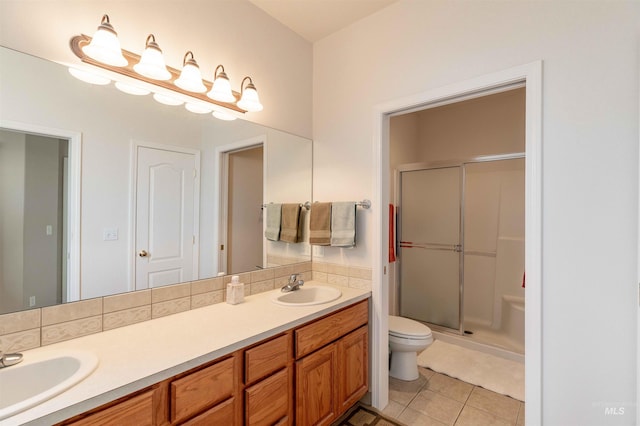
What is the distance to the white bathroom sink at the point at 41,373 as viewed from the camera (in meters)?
0.92

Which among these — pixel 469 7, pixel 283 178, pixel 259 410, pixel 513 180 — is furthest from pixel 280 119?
pixel 513 180

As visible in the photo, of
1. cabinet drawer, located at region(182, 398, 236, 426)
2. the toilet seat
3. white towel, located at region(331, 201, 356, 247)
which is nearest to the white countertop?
cabinet drawer, located at region(182, 398, 236, 426)

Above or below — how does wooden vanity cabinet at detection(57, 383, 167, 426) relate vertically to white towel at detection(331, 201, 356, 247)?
below

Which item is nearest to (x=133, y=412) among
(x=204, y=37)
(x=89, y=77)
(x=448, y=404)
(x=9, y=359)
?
(x=9, y=359)

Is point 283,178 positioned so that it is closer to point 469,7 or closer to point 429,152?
point 469,7

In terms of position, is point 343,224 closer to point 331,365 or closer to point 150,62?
point 331,365

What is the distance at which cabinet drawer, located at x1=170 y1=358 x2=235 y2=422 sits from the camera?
103 centimetres

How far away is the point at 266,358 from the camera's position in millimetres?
1328

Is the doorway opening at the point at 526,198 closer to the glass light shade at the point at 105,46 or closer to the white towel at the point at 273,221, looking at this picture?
the white towel at the point at 273,221

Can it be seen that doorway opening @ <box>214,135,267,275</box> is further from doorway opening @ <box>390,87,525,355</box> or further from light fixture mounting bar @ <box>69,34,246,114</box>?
doorway opening @ <box>390,87,525,355</box>

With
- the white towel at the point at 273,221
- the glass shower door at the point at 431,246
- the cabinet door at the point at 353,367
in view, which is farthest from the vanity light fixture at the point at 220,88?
the glass shower door at the point at 431,246

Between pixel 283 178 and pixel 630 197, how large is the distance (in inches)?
75.6

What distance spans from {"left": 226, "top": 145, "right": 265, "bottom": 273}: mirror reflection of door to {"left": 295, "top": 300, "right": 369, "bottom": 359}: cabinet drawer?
64 cm

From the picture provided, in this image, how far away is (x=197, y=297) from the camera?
1626mm
